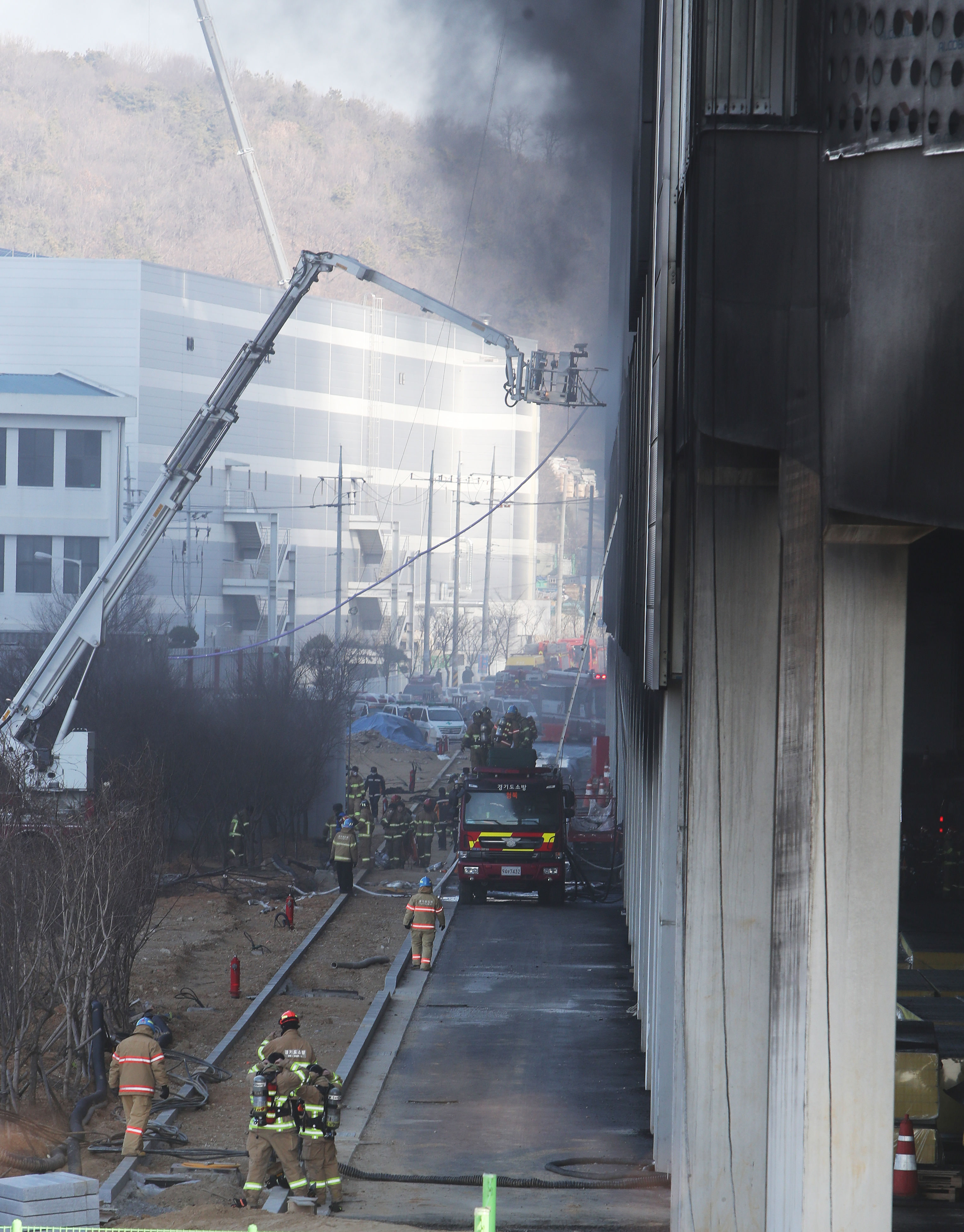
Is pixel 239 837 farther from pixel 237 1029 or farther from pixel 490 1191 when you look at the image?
pixel 490 1191

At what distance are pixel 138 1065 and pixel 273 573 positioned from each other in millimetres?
45911

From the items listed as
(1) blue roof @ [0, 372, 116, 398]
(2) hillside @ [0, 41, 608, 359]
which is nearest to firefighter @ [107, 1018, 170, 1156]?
(1) blue roof @ [0, 372, 116, 398]

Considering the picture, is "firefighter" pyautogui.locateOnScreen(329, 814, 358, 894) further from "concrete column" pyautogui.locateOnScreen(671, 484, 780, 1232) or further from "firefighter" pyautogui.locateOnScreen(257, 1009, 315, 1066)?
"concrete column" pyautogui.locateOnScreen(671, 484, 780, 1232)

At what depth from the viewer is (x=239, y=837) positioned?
28.7m

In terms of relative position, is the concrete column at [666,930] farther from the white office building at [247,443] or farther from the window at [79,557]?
the window at [79,557]

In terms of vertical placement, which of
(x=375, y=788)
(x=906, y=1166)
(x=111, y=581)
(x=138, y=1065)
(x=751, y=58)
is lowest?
(x=375, y=788)

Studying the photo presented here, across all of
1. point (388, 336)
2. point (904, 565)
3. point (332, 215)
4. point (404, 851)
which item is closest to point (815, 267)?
point (904, 565)

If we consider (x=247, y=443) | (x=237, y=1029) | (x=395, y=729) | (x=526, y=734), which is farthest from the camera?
(x=247, y=443)

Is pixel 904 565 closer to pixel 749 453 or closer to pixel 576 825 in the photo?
pixel 749 453

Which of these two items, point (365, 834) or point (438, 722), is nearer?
point (365, 834)

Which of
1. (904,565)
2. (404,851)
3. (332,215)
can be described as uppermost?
(332,215)

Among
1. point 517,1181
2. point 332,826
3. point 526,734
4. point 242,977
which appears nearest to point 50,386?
point 526,734

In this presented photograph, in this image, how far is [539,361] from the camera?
109 ft

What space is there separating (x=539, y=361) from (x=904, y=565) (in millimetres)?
26740
